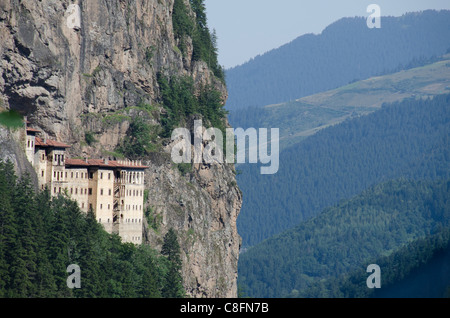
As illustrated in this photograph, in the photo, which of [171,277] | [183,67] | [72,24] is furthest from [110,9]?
[171,277]

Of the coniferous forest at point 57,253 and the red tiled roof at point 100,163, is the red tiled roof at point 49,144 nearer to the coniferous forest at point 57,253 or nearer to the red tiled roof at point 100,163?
the red tiled roof at point 100,163

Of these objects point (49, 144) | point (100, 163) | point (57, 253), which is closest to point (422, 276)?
point (100, 163)

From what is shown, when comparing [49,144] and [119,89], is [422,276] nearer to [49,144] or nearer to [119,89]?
[119,89]

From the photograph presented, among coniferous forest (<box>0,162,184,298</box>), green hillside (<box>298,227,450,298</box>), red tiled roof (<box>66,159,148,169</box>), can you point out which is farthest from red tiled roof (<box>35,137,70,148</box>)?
green hillside (<box>298,227,450,298</box>)

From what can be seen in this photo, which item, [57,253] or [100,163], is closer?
[57,253]

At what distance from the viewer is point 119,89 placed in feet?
515

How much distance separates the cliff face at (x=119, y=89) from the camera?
137 metres

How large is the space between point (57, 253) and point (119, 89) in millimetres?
34984

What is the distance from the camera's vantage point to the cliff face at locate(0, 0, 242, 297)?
137000 millimetres

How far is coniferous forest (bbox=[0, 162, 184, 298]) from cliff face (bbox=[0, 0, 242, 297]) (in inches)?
434

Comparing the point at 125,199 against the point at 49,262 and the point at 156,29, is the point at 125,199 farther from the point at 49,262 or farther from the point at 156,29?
the point at 156,29

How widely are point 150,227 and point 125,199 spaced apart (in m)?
10.0

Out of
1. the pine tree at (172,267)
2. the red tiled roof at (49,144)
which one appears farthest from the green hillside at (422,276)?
the red tiled roof at (49,144)

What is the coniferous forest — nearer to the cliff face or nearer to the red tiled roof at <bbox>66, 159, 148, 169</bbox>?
the red tiled roof at <bbox>66, 159, 148, 169</bbox>
